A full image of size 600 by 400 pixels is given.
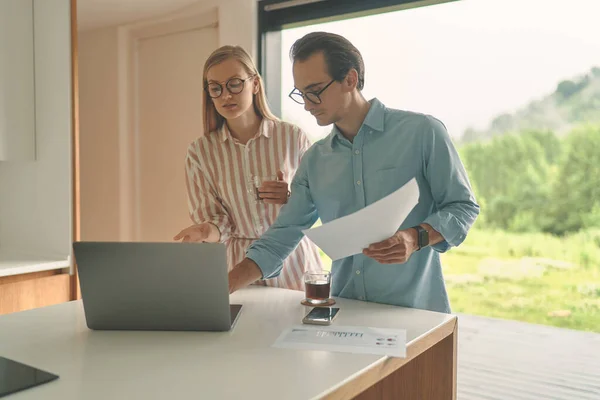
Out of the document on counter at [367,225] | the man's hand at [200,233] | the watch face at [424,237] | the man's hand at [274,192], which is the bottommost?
the man's hand at [200,233]

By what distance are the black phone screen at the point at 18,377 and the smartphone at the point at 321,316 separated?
1.97 feet

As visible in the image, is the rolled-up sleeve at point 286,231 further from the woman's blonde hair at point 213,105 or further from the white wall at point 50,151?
the white wall at point 50,151

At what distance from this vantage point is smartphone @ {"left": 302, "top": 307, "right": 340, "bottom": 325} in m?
1.42

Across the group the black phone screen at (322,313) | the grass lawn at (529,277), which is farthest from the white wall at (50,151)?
the grass lawn at (529,277)

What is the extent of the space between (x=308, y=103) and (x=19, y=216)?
2008mm

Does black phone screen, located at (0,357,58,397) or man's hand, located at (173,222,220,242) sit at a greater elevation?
man's hand, located at (173,222,220,242)

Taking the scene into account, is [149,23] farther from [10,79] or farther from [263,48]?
[10,79]

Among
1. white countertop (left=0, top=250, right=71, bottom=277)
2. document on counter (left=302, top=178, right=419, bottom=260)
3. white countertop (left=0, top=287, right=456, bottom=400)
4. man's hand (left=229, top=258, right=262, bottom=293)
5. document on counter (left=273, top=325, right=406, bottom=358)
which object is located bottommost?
white countertop (left=0, top=250, right=71, bottom=277)

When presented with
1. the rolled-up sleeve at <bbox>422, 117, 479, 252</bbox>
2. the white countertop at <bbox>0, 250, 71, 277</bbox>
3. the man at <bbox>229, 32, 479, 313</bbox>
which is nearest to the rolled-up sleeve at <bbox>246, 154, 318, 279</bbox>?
the man at <bbox>229, 32, 479, 313</bbox>

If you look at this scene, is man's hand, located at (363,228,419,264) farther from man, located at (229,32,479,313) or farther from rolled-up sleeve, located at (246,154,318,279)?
rolled-up sleeve, located at (246,154,318,279)

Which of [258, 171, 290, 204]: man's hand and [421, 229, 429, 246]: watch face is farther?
[258, 171, 290, 204]: man's hand

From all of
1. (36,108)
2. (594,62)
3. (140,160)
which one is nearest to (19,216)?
(36,108)

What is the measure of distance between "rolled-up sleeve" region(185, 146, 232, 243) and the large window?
1.46m

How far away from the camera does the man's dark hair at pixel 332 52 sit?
5.81ft
